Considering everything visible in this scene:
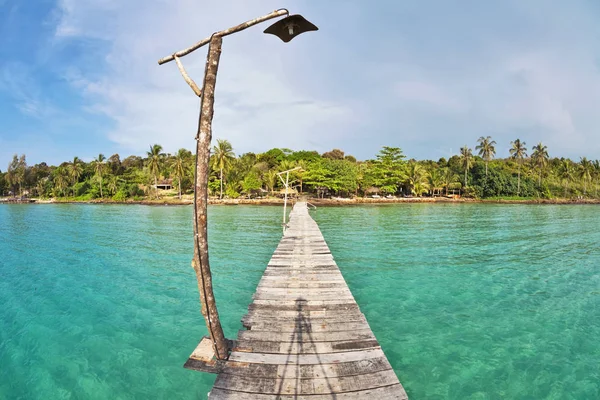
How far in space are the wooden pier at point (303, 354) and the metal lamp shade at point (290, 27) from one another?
4.46 meters

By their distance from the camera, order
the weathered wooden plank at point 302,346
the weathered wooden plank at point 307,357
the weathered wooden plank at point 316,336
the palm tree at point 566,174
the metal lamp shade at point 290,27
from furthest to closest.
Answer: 1. the palm tree at point 566,174
2. the weathered wooden plank at point 316,336
3. the weathered wooden plank at point 302,346
4. the weathered wooden plank at point 307,357
5. the metal lamp shade at point 290,27

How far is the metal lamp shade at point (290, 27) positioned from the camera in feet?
13.4

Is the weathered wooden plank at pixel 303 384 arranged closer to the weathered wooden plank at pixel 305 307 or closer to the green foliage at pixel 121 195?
the weathered wooden plank at pixel 305 307

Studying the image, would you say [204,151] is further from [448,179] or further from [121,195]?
[448,179]

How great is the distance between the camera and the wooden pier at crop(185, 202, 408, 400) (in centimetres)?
374

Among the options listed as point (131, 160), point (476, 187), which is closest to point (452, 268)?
point (476, 187)

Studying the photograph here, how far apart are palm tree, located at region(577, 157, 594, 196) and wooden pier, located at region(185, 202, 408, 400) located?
101108 millimetres

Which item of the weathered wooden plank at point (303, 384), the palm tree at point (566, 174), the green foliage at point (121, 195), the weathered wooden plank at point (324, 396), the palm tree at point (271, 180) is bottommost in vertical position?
the weathered wooden plank at point (324, 396)

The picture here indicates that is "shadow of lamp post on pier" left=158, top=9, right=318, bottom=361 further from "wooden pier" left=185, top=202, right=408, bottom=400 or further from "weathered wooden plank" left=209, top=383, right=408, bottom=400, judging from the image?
"weathered wooden plank" left=209, top=383, right=408, bottom=400

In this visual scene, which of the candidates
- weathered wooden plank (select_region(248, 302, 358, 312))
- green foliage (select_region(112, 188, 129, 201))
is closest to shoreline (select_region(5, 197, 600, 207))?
green foliage (select_region(112, 188, 129, 201))

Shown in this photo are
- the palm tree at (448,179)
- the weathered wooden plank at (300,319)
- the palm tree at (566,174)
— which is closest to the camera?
the weathered wooden plank at (300,319)

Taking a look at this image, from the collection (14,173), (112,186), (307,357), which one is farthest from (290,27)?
(14,173)

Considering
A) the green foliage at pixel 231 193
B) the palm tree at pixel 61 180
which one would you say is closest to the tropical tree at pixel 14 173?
the palm tree at pixel 61 180

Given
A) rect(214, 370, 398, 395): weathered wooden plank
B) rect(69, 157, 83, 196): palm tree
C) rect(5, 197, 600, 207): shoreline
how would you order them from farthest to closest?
1. rect(69, 157, 83, 196): palm tree
2. rect(5, 197, 600, 207): shoreline
3. rect(214, 370, 398, 395): weathered wooden plank
